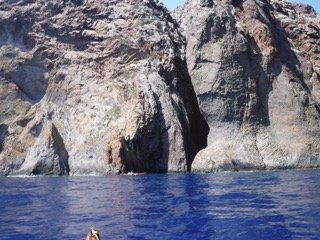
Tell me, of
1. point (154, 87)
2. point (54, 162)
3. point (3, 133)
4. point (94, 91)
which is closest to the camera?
point (54, 162)

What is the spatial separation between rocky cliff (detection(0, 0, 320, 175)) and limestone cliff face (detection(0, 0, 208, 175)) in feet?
0.57

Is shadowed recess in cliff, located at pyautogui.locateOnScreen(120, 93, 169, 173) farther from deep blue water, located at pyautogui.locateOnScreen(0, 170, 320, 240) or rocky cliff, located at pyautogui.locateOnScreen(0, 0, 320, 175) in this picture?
deep blue water, located at pyautogui.locateOnScreen(0, 170, 320, 240)

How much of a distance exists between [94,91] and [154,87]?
981cm

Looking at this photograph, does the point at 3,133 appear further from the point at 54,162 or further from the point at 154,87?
the point at 154,87

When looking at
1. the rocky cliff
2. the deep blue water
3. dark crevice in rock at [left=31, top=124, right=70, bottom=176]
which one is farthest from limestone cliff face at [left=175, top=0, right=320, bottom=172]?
the deep blue water

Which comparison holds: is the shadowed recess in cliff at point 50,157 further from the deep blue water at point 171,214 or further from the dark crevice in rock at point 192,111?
the deep blue water at point 171,214

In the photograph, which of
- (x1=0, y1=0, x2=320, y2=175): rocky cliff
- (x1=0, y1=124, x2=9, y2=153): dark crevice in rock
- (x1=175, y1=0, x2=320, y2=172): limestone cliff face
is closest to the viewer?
(x1=175, y1=0, x2=320, y2=172): limestone cliff face

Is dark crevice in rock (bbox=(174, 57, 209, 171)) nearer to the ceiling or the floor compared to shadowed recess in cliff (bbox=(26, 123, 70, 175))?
nearer to the ceiling

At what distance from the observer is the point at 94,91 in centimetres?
7131

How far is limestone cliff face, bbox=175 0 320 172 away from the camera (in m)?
61.7

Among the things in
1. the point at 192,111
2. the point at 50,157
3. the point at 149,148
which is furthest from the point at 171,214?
the point at 192,111

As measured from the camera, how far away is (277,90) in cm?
6700

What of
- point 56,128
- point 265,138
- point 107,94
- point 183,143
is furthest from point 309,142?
point 56,128

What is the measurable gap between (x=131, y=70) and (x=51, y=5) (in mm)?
19233
